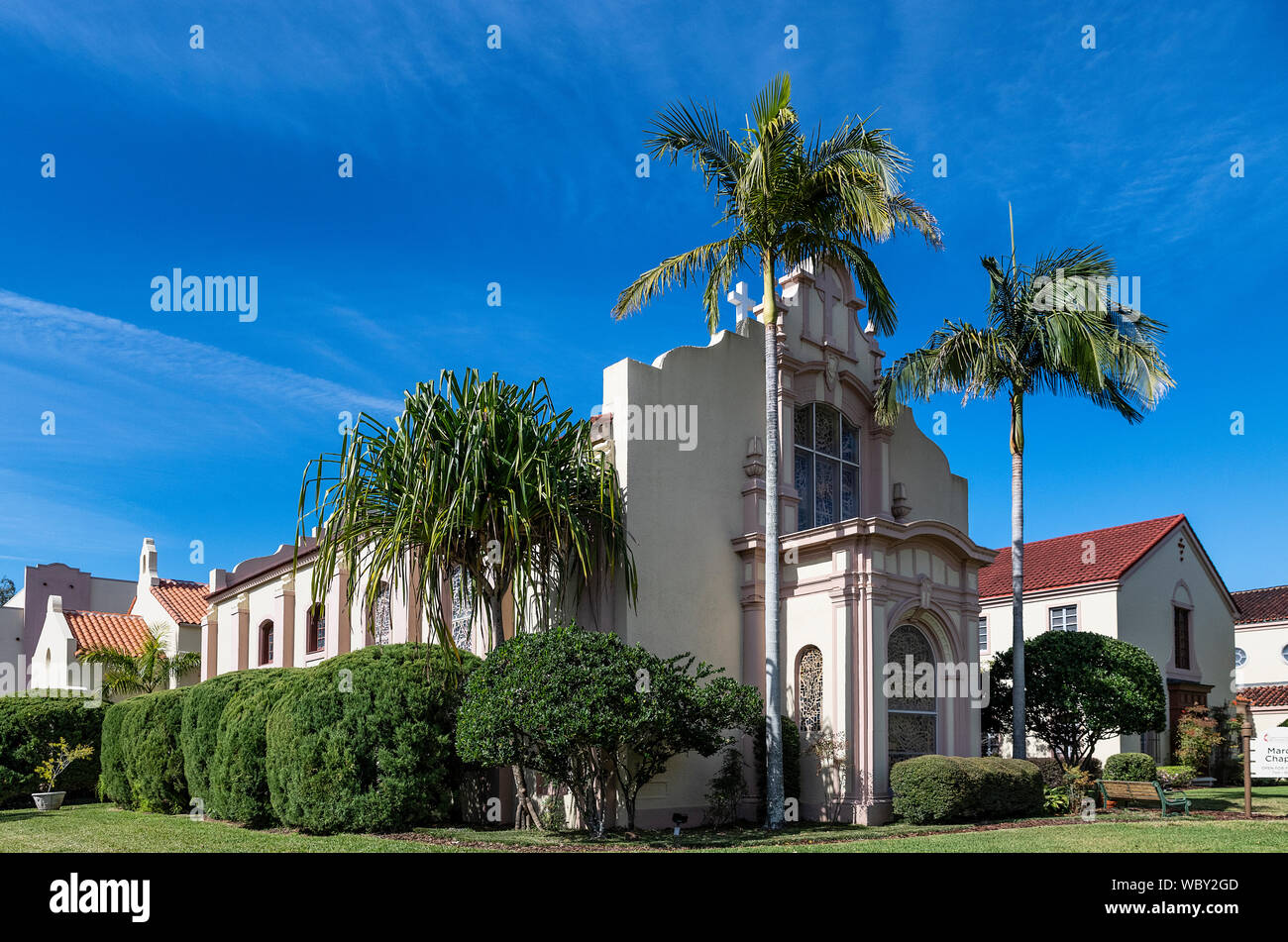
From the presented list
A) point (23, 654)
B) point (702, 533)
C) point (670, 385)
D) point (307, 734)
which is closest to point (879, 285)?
point (670, 385)

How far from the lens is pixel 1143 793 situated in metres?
17.9

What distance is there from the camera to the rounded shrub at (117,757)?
2334 centimetres

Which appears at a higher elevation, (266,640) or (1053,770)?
(266,640)

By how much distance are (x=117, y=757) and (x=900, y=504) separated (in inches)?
697

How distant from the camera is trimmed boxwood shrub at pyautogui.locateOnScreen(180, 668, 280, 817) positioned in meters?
19.6

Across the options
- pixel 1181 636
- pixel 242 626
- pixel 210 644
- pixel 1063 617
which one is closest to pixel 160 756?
pixel 242 626

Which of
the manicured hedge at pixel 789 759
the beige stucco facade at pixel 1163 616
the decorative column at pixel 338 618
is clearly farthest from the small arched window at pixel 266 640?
the beige stucco facade at pixel 1163 616

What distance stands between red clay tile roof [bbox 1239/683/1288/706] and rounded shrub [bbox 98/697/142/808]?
31691 mm

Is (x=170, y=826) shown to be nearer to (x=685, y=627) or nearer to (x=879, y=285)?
(x=685, y=627)

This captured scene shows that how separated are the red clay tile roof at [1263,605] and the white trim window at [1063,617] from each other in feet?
30.1

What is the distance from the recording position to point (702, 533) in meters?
18.9

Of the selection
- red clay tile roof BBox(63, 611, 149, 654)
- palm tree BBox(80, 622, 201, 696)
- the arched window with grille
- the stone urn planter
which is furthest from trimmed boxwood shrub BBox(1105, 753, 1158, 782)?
red clay tile roof BBox(63, 611, 149, 654)

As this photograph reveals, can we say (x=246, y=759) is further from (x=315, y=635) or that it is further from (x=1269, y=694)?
(x=1269, y=694)
